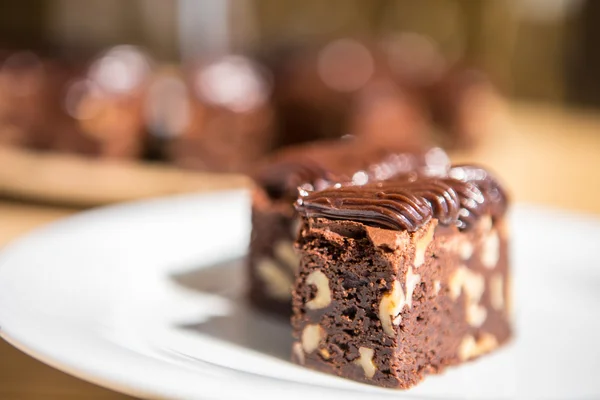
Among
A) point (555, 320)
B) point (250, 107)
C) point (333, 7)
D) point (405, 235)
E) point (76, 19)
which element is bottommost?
point (555, 320)

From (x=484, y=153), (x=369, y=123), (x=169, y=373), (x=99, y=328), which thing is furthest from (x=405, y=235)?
(x=484, y=153)

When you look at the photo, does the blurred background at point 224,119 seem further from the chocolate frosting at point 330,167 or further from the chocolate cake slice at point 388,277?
the chocolate cake slice at point 388,277

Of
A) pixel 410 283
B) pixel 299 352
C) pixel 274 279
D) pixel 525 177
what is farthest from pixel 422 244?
pixel 525 177

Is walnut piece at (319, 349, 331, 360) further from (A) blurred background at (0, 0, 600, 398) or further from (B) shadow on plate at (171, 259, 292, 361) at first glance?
(A) blurred background at (0, 0, 600, 398)

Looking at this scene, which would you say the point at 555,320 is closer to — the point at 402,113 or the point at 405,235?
the point at 405,235

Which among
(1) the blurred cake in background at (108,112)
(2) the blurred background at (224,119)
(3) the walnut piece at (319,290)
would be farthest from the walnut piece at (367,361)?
(1) the blurred cake in background at (108,112)

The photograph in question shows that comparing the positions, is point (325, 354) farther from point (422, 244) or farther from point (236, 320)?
point (236, 320)
